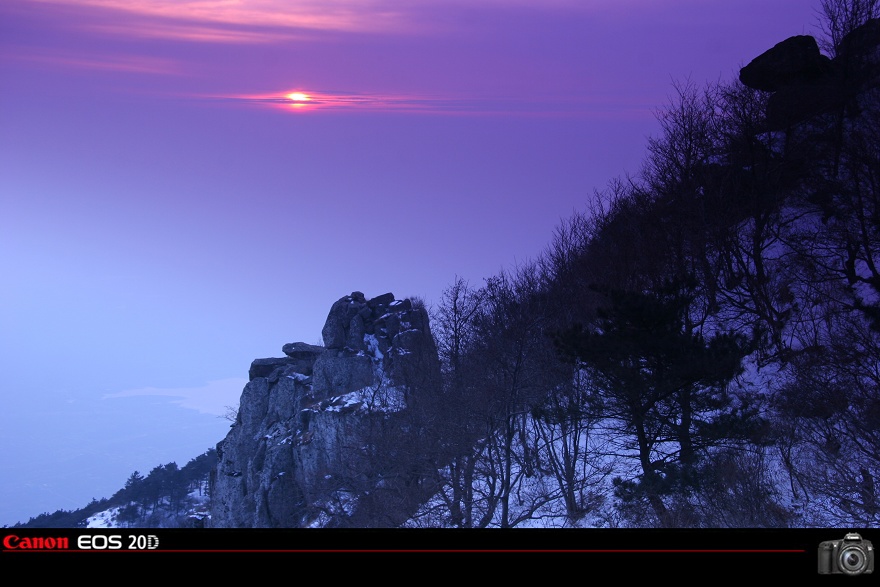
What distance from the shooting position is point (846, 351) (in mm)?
12266

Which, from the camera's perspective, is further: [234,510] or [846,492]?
[234,510]

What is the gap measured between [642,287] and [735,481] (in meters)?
5.76

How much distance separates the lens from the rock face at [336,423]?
764 inches

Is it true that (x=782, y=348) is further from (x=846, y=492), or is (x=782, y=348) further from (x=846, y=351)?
(x=846, y=492)
